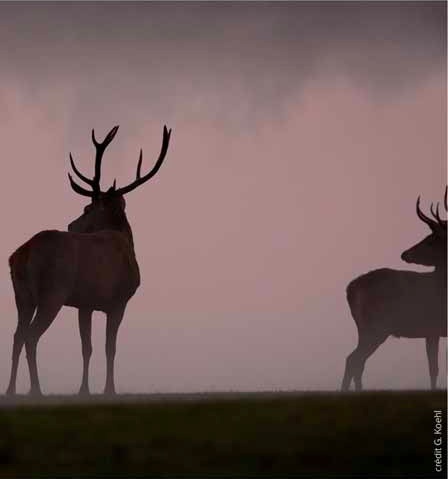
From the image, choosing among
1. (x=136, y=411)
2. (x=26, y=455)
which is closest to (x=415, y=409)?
(x=136, y=411)

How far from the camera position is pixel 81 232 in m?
20.2

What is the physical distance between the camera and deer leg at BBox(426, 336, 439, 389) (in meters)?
21.4

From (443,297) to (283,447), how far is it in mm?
13392

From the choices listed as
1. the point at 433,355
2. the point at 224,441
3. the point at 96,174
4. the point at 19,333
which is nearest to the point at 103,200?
the point at 96,174

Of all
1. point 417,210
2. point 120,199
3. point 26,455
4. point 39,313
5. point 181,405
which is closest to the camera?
point 26,455

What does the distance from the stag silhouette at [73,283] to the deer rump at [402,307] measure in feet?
16.6

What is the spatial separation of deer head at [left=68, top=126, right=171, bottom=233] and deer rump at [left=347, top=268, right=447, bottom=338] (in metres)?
4.97

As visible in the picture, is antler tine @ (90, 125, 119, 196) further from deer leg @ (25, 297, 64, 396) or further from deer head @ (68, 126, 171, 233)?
deer leg @ (25, 297, 64, 396)

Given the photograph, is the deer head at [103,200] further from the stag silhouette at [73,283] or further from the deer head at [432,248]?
the deer head at [432,248]

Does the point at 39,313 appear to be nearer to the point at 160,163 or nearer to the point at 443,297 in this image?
the point at 160,163

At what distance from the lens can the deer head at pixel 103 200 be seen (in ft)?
65.7

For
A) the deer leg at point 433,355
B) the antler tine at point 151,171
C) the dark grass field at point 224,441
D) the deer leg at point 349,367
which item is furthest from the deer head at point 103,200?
the dark grass field at point 224,441

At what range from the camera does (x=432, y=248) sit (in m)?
22.3

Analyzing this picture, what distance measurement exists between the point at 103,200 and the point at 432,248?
6519mm
